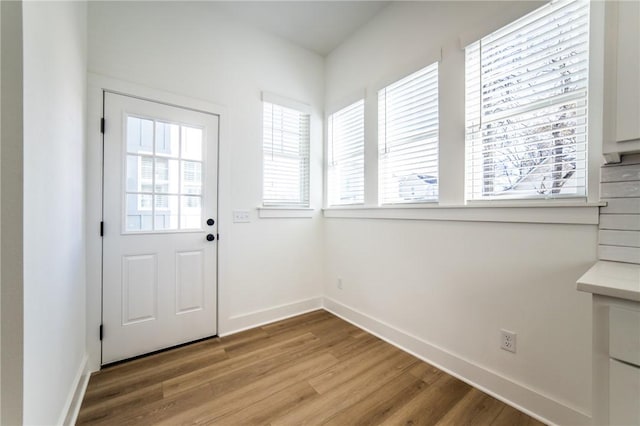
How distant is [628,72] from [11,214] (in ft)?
7.19

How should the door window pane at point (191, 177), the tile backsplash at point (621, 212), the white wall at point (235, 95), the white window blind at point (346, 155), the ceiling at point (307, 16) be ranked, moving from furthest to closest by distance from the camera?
the white window blind at point (346, 155) → the ceiling at point (307, 16) → the door window pane at point (191, 177) → the white wall at point (235, 95) → the tile backsplash at point (621, 212)

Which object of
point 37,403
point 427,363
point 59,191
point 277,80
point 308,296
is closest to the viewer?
point 37,403

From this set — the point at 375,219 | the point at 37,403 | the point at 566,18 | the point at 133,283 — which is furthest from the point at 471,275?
the point at 133,283

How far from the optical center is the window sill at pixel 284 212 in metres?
2.67

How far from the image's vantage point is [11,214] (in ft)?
2.64

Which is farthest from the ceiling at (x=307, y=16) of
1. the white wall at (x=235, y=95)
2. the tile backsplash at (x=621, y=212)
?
the tile backsplash at (x=621, y=212)

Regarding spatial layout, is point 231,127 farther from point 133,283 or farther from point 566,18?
point 566,18

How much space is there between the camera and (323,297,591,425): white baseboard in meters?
1.37

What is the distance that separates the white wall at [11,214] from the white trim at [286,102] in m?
2.01

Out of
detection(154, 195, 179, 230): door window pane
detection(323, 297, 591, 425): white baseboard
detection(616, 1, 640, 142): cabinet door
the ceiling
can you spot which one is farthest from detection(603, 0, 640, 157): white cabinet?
detection(154, 195, 179, 230): door window pane

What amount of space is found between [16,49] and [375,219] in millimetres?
2308

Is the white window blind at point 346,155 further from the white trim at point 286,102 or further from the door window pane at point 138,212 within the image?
the door window pane at point 138,212

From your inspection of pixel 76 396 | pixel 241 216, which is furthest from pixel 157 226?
pixel 76 396

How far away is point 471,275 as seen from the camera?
174cm
